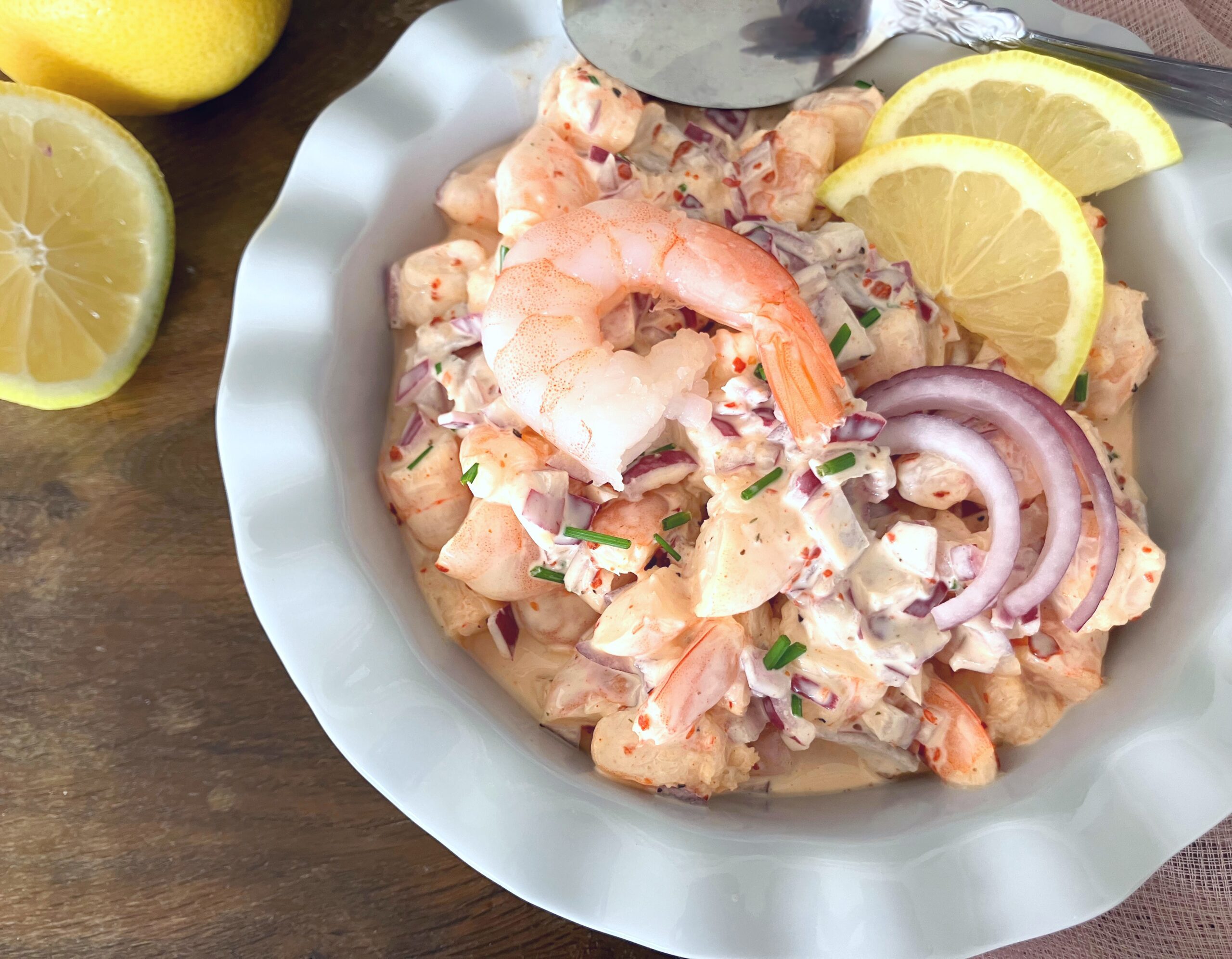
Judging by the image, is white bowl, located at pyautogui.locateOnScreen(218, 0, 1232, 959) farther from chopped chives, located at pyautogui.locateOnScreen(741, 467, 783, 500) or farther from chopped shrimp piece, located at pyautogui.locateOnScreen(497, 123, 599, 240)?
chopped chives, located at pyautogui.locateOnScreen(741, 467, 783, 500)

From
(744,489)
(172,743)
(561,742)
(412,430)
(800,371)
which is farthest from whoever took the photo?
(172,743)

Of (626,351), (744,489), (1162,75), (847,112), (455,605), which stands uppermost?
(1162,75)

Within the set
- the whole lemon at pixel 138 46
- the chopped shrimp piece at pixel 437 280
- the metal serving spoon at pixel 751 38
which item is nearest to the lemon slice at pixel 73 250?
the whole lemon at pixel 138 46

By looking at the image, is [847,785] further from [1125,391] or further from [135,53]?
[135,53]

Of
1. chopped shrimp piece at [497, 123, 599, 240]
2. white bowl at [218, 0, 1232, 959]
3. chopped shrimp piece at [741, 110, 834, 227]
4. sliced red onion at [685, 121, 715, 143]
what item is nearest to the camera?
white bowl at [218, 0, 1232, 959]

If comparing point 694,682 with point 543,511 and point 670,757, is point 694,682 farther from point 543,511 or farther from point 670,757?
point 543,511

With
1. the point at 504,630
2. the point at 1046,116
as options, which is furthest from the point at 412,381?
the point at 1046,116

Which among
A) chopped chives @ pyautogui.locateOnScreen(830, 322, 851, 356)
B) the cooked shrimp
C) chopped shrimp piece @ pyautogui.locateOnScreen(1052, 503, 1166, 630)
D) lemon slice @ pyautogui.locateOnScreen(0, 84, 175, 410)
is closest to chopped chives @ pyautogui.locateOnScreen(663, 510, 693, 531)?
the cooked shrimp
